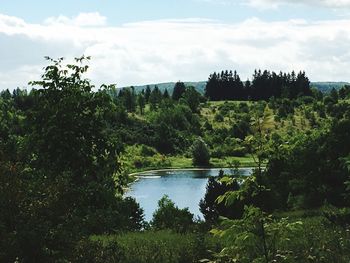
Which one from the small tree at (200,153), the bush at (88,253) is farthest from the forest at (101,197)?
the small tree at (200,153)

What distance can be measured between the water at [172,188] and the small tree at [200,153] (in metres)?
8.43

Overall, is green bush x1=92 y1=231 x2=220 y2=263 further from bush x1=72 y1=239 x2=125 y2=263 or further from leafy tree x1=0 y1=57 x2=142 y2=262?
leafy tree x1=0 y1=57 x2=142 y2=262

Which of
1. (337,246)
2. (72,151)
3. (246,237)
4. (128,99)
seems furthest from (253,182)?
(128,99)

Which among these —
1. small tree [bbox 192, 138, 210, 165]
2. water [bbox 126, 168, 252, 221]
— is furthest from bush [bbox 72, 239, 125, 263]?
small tree [bbox 192, 138, 210, 165]

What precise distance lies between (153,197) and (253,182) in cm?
9327

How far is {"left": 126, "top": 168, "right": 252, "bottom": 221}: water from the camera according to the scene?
9135 centimetres

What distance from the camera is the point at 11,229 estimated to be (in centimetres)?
824

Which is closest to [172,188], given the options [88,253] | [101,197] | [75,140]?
[101,197]

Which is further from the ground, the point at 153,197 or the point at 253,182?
the point at 253,182

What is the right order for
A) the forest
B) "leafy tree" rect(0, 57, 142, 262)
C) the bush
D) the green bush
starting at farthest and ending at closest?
"leafy tree" rect(0, 57, 142, 262), the green bush, the bush, the forest

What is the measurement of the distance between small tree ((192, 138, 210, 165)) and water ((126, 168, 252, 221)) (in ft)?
27.7

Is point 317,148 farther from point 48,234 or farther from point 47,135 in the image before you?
point 48,234

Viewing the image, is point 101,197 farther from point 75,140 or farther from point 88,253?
point 88,253

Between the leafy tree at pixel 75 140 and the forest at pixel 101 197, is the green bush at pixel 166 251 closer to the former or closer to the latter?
the forest at pixel 101 197
